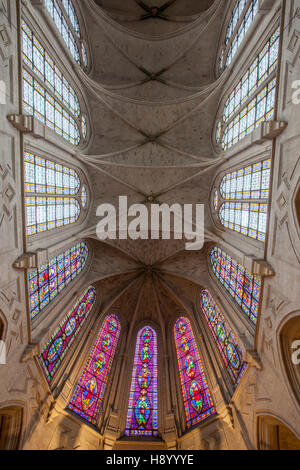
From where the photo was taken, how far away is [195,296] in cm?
1588

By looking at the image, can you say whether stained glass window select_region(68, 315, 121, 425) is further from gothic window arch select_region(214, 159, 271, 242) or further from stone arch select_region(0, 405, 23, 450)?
gothic window arch select_region(214, 159, 271, 242)

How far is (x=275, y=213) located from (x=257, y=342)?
4672 mm

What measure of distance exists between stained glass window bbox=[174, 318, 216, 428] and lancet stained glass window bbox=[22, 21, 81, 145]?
42.4 ft

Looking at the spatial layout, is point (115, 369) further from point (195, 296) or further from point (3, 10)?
point (3, 10)

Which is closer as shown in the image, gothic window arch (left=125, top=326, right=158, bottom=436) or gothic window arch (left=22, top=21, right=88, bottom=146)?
gothic window arch (left=22, top=21, right=88, bottom=146)

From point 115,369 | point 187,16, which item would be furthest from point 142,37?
point 115,369

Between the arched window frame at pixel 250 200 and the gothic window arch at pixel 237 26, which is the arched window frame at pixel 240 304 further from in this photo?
the gothic window arch at pixel 237 26

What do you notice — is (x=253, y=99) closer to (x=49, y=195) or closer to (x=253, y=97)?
(x=253, y=97)

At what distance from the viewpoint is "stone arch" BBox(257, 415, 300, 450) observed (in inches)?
331

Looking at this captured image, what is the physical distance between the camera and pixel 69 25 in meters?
11.8

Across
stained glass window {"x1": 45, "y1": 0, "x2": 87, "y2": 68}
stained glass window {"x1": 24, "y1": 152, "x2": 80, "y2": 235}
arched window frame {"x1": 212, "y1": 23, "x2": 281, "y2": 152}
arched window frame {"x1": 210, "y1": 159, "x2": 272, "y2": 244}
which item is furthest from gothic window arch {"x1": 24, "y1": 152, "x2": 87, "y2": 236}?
arched window frame {"x1": 212, "y1": 23, "x2": 281, "y2": 152}

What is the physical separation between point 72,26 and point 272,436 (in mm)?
19385

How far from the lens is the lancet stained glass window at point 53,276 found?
379 inches

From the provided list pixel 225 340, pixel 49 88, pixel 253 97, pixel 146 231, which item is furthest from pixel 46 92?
pixel 225 340
